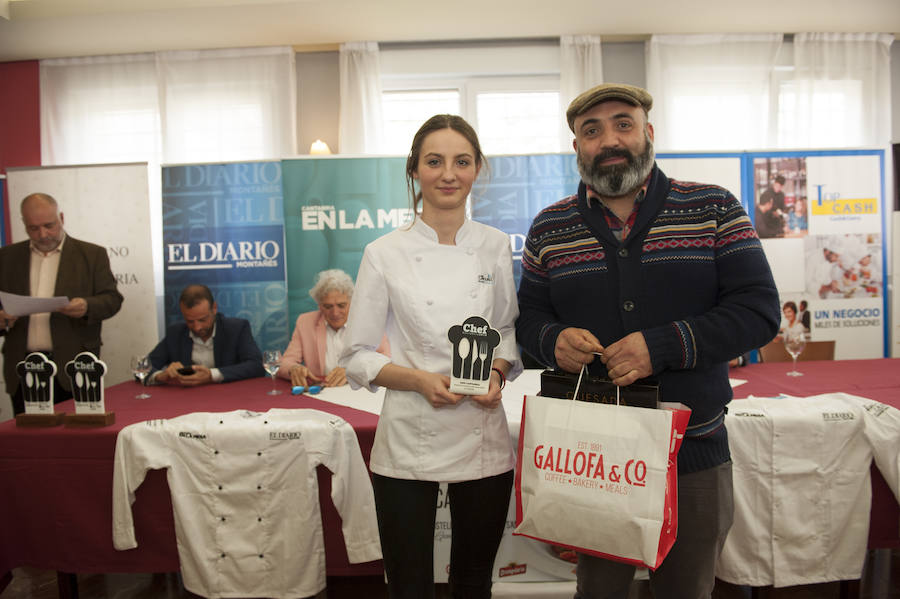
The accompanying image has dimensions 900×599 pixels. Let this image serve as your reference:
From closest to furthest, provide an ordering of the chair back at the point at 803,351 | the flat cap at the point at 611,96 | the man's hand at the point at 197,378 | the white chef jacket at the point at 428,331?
the flat cap at the point at 611,96 < the white chef jacket at the point at 428,331 < the man's hand at the point at 197,378 < the chair back at the point at 803,351

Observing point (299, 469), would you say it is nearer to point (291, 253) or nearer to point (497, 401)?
point (497, 401)

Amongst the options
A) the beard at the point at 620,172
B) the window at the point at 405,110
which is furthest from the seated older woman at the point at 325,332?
the window at the point at 405,110

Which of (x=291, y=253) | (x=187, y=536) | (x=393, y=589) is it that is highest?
(x=291, y=253)

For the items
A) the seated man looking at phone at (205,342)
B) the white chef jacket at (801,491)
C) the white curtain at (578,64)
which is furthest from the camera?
the white curtain at (578,64)

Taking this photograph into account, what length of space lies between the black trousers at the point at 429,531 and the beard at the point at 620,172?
2.38 feet

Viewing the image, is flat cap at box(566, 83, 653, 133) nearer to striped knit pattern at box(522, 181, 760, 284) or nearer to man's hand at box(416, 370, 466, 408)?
striped knit pattern at box(522, 181, 760, 284)

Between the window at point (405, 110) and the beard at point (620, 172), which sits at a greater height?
the window at point (405, 110)

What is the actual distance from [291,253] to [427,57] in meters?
2.33

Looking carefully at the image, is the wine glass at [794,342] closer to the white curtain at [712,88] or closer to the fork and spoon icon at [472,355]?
the fork and spoon icon at [472,355]

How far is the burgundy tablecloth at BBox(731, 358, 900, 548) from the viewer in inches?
77.0

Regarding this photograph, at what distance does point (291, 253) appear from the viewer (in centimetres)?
423

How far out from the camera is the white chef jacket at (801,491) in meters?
1.90

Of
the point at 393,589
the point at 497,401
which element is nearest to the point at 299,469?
the point at 393,589

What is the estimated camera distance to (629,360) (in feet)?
3.72
